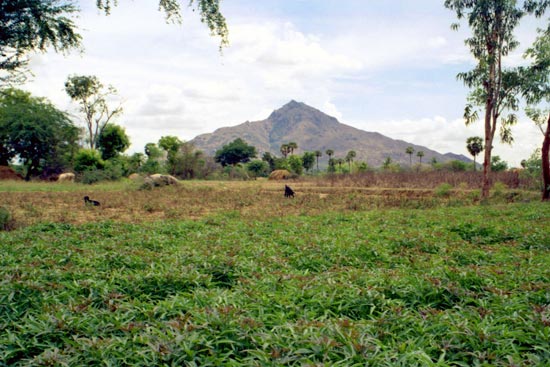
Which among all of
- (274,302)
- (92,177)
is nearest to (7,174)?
(92,177)

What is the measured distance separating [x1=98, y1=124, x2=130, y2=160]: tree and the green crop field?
35.2 meters

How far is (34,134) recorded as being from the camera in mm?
31781

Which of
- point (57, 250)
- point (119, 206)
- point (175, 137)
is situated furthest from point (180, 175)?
point (57, 250)

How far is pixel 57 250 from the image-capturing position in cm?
582

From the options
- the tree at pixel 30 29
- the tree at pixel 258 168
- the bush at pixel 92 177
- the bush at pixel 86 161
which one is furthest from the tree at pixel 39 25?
the tree at pixel 258 168

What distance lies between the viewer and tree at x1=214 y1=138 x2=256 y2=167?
59062 millimetres

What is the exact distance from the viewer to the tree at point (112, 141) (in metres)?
40.1

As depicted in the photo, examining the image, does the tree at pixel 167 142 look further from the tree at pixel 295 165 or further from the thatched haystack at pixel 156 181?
the thatched haystack at pixel 156 181

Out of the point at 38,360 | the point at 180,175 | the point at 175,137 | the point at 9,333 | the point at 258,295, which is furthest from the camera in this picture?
the point at 175,137

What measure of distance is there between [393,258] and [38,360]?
14.0ft

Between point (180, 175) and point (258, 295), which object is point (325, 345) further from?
point (180, 175)

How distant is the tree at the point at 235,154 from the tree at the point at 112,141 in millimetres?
19255

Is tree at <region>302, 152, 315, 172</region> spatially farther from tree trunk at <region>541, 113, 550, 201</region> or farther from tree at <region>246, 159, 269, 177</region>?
tree trunk at <region>541, 113, 550, 201</region>

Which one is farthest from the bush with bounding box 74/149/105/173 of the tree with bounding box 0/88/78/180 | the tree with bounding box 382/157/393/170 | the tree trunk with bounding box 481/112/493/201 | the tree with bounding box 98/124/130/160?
the tree trunk with bounding box 481/112/493/201
